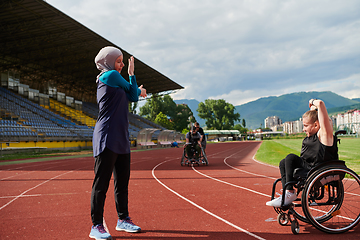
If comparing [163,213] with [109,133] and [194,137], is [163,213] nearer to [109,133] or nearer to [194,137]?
[109,133]

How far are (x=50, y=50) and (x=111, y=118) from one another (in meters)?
31.1

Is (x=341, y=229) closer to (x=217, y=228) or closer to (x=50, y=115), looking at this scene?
(x=217, y=228)

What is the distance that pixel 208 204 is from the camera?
497 centimetres

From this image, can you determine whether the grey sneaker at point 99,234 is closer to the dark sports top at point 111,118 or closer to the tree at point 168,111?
the dark sports top at point 111,118

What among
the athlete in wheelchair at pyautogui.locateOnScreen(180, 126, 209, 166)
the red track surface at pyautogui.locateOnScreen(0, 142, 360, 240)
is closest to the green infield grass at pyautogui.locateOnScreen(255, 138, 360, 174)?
the athlete in wheelchair at pyautogui.locateOnScreen(180, 126, 209, 166)

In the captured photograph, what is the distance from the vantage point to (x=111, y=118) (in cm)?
320

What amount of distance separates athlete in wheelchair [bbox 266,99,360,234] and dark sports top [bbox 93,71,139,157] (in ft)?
6.90

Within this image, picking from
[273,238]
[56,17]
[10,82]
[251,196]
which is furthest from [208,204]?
[10,82]

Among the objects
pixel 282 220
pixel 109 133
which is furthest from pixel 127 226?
pixel 282 220

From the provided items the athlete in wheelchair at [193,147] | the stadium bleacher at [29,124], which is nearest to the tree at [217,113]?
the stadium bleacher at [29,124]

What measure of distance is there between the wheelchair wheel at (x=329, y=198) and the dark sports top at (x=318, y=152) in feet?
0.50

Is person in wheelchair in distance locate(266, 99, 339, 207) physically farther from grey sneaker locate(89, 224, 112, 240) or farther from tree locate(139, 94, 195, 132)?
tree locate(139, 94, 195, 132)

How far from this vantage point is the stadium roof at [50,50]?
21531 mm

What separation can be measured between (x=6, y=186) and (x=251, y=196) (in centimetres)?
647
